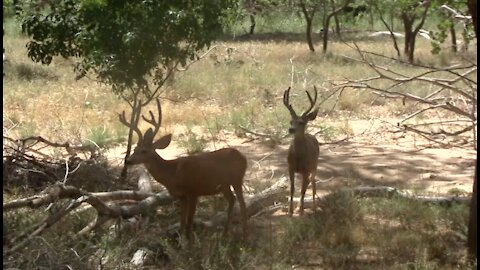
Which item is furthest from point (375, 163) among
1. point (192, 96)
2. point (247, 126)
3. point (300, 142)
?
Result: point (192, 96)

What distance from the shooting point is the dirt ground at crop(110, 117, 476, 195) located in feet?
31.3

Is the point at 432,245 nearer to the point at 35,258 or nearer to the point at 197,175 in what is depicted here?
the point at 197,175

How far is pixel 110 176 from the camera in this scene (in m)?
8.75

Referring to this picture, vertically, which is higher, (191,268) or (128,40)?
(128,40)

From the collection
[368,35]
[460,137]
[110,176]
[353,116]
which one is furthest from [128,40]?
[368,35]

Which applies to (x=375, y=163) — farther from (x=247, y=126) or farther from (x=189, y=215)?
(x=189, y=215)

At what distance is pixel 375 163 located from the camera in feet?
35.8

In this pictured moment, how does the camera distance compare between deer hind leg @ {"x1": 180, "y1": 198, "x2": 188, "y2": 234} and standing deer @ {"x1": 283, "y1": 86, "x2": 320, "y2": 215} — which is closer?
deer hind leg @ {"x1": 180, "y1": 198, "x2": 188, "y2": 234}

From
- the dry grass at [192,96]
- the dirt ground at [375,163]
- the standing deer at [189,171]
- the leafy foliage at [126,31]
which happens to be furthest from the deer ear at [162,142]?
the dry grass at [192,96]

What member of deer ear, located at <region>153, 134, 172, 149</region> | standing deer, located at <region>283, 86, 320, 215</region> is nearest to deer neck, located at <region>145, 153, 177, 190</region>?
deer ear, located at <region>153, 134, 172, 149</region>

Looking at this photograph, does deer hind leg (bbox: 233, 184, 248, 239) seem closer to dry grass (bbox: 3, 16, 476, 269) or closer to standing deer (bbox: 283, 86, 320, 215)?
dry grass (bbox: 3, 16, 476, 269)

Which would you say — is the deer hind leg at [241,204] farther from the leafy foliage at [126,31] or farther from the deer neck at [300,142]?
the leafy foliage at [126,31]

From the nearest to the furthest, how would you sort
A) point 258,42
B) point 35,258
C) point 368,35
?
point 35,258
point 258,42
point 368,35

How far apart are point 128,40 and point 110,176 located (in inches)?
62.3
